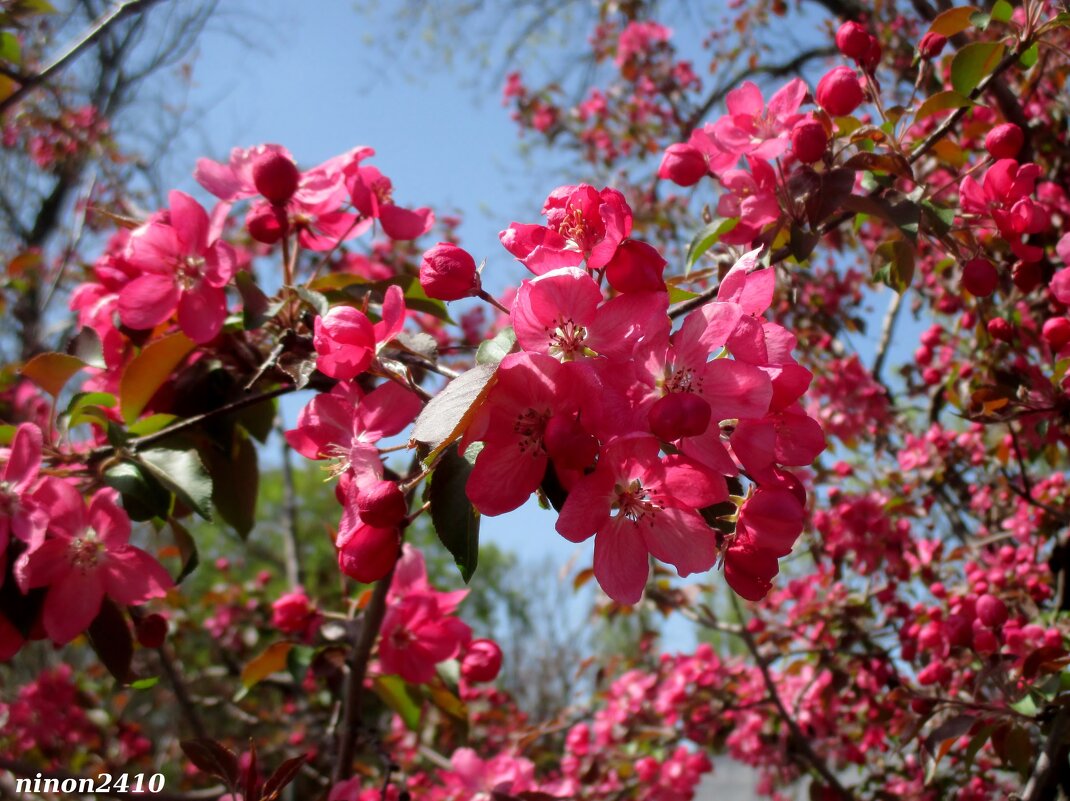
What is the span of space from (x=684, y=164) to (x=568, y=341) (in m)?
0.59

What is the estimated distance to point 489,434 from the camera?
78cm

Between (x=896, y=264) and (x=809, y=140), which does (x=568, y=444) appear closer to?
(x=809, y=140)

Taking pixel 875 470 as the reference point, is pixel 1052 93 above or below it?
above

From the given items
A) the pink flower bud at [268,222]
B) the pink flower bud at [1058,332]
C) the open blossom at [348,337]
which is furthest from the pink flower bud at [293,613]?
the pink flower bud at [1058,332]

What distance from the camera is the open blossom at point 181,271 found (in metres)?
1.24

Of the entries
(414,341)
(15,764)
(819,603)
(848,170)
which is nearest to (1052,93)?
(819,603)

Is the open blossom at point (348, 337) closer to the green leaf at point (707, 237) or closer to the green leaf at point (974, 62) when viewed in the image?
the green leaf at point (707, 237)

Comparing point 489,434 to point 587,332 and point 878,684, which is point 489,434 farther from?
point 878,684

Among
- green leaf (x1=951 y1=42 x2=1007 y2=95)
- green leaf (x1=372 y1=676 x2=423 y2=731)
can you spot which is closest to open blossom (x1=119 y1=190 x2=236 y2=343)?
green leaf (x1=372 y1=676 x2=423 y2=731)

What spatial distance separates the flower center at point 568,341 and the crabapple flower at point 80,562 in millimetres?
701

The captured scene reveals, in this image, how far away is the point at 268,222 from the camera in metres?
1.31

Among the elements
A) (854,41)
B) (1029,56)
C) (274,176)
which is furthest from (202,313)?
(1029,56)

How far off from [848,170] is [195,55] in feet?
22.5

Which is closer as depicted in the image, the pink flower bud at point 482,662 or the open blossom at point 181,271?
the open blossom at point 181,271
